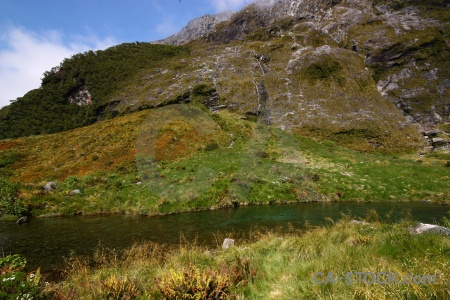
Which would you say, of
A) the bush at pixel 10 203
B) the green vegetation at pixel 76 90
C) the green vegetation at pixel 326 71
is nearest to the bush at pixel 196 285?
the bush at pixel 10 203

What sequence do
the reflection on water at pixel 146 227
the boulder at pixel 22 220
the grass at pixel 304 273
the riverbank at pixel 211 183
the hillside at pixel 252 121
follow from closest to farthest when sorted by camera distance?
1. the grass at pixel 304 273
2. the reflection on water at pixel 146 227
3. the boulder at pixel 22 220
4. the riverbank at pixel 211 183
5. the hillside at pixel 252 121

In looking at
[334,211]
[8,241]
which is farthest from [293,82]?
[8,241]

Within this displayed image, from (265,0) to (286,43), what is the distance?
306 ft

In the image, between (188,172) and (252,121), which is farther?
(252,121)

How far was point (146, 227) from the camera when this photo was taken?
1967cm

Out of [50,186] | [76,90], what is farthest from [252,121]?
[76,90]

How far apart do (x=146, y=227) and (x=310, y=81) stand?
230 feet

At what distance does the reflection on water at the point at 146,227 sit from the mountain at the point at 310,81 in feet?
125

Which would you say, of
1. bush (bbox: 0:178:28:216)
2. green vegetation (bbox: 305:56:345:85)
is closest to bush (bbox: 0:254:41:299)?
bush (bbox: 0:178:28:216)

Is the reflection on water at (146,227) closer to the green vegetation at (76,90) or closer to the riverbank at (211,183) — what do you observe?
the riverbank at (211,183)

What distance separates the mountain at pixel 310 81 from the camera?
212 feet

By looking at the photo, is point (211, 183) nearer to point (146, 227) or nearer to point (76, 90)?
point (146, 227)

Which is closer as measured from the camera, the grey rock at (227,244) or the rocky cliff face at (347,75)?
the grey rock at (227,244)

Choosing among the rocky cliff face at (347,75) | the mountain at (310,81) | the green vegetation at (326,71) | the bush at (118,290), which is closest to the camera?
the bush at (118,290)
